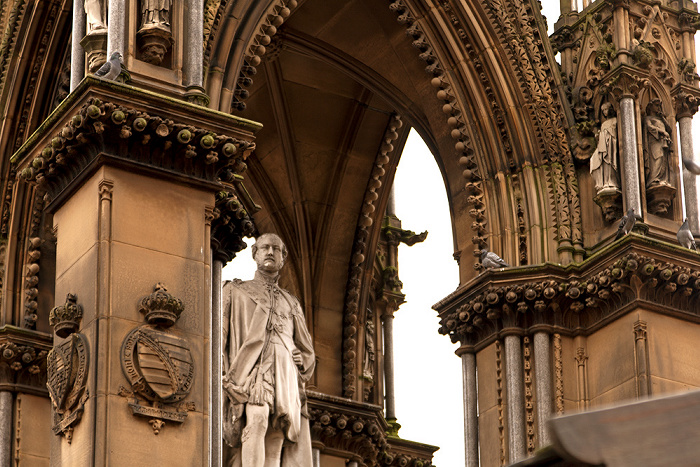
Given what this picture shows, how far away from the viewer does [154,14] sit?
42.5ft

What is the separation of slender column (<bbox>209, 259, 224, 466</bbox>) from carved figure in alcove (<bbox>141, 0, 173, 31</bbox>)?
6.91 feet

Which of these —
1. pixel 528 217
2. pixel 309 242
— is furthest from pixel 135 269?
pixel 309 242

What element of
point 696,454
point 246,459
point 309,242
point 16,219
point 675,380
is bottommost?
point 696,454

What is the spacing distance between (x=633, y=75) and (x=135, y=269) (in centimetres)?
612

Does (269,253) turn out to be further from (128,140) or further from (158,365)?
(158,365)

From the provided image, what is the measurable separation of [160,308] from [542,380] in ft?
15.4

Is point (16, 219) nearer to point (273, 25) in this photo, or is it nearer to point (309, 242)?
point (273, 25)

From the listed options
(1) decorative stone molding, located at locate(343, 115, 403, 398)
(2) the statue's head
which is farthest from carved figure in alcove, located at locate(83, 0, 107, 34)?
(1) decorative stone molding, located at locate(343, 115, 403, 398)

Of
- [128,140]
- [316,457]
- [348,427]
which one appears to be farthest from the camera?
[348,427]

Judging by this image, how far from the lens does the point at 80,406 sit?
1166 cm

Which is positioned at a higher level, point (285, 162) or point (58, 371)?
point (285, 162)

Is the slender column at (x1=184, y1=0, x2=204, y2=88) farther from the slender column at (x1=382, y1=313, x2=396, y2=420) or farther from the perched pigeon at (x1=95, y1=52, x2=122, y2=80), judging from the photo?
the slender column at (x1=382, y1=313, x2=396, y2=420)

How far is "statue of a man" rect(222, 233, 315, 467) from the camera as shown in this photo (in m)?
13.4

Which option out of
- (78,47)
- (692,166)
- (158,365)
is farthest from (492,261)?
(158,365)
